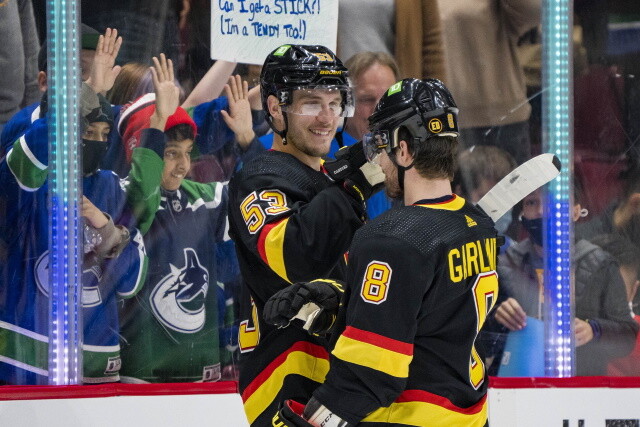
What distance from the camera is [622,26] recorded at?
4.15m

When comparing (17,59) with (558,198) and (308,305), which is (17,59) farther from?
(558,198)

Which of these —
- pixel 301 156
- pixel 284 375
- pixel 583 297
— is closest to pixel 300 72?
pixel 301 156

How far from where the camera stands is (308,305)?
2.11m

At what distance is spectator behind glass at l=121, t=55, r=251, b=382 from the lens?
3.88 metres

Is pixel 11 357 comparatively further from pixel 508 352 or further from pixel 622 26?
pixel 622 26

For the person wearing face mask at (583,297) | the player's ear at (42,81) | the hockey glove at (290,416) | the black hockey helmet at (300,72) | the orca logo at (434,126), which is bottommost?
the person wearing face mask at (583,297)

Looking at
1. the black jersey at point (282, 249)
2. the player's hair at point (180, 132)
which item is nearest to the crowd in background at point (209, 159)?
the player's hair at point (180, 132)

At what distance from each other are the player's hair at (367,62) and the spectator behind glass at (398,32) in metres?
0.02

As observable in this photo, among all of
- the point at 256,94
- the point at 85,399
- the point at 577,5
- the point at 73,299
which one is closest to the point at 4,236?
the point at 73,299

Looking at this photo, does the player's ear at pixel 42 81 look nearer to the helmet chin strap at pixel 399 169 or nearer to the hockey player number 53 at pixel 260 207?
the hockey player number 53 at pixel 260 207

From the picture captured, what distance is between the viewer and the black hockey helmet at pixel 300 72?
8.21 ft

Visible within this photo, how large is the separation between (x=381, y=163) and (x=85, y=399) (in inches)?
75.0

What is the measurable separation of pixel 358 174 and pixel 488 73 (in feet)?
6.58

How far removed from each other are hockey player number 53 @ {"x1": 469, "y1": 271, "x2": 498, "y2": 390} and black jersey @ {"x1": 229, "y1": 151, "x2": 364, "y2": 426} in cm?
38
